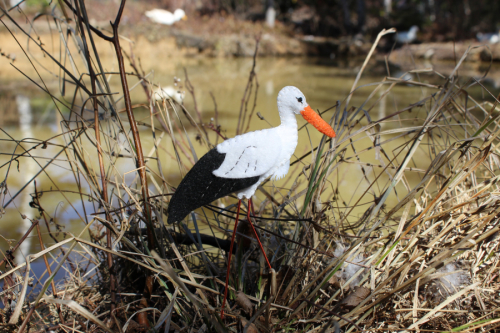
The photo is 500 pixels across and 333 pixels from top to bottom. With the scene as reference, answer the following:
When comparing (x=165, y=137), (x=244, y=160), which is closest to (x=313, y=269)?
(x=244, y=160)

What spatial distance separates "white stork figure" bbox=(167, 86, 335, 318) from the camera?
34.5 inches

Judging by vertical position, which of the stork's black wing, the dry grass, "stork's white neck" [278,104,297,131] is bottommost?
the dry grass

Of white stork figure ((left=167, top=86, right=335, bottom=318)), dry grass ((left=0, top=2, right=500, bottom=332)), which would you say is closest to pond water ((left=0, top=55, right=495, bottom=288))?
dry grass ((left=0, top=2, right=500, bottom=332))

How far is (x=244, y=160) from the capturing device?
88 cm

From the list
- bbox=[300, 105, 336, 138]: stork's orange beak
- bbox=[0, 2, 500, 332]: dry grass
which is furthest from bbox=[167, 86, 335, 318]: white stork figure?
bbox=[0, 2, 500, 332]: dry grass

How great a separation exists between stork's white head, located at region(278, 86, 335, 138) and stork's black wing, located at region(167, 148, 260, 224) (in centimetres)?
19

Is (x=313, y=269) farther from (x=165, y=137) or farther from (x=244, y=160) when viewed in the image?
(x=165, y=137)

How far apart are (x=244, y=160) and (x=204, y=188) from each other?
123mm

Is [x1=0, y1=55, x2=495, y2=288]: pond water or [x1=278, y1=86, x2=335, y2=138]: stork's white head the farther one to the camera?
[x1=0, y1=55, x2=495, y2=288]: pond water

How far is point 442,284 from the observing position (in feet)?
3.53

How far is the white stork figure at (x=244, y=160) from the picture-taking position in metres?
0.88

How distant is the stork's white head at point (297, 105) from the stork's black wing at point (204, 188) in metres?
0.19

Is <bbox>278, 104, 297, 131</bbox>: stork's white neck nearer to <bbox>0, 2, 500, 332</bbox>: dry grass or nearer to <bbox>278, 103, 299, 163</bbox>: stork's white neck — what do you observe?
<bbox>278, 103, 299, 163</bbox>: stork's white neck

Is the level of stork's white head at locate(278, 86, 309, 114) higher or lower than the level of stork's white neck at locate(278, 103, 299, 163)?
higher
